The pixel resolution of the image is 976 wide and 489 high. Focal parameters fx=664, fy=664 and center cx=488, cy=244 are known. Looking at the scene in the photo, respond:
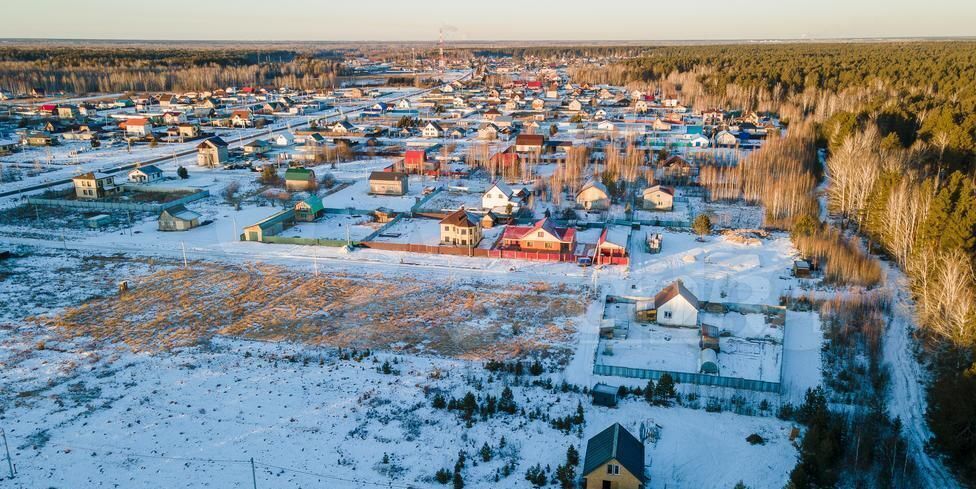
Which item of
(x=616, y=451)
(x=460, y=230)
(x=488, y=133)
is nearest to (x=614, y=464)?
(x=616, y=451)

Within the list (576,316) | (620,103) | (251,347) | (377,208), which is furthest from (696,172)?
(620,103)

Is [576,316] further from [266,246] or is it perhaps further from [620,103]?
[620,103]

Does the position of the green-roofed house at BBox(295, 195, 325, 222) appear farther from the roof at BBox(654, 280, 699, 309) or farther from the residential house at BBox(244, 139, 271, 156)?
the residential house at BBox(244, 139, 271, 156)

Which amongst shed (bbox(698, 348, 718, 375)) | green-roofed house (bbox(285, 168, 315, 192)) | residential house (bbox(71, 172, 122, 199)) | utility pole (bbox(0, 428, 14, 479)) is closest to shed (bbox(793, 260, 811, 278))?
shed (bbox(698, 348, 718, 375))

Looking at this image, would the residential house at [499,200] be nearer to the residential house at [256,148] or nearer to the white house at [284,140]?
the residential house at [256,148]

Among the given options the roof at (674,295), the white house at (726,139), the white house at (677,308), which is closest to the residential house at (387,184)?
the roof at (674,295)

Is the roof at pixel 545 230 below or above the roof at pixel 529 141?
below
